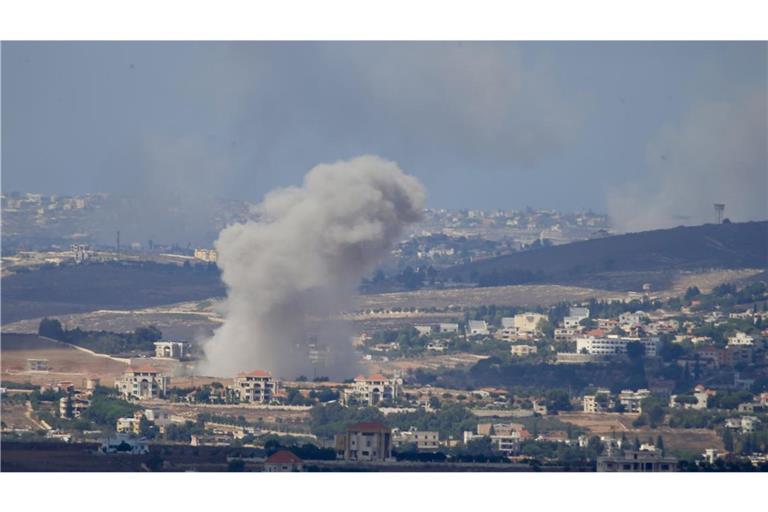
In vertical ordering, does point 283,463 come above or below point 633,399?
below

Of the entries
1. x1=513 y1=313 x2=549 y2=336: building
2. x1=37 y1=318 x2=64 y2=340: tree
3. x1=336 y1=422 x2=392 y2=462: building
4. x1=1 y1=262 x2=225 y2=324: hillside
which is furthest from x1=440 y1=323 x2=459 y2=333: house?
x1=336 y1=422 x2=392 y2=462: building

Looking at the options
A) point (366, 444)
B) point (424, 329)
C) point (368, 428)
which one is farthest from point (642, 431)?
point (424, 329)

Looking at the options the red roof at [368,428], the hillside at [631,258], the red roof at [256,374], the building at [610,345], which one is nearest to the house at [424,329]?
the building at [610,345]

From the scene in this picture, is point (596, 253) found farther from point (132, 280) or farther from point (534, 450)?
point (534, 450)

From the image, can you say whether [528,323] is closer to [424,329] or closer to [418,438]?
[424,329]

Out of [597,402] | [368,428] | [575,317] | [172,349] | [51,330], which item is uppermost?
[575,317]

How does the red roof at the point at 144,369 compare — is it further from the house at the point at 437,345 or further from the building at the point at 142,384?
the house at the point at 437,345

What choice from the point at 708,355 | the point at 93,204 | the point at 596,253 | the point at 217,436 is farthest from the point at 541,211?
the point at 217,436
